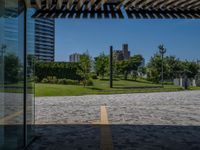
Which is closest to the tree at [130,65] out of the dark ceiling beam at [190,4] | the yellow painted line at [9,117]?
the dark ceiling beam at [190,4]

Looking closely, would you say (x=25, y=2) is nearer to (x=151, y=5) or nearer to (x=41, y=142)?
(x=151, y=5)

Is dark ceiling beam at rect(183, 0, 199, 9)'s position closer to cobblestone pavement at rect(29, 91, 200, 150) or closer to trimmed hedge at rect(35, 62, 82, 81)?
cobblestone pavement at rect(29, 91, 200, 150)

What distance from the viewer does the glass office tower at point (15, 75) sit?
17.4ft

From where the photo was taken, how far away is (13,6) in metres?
5.92

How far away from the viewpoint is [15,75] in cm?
615

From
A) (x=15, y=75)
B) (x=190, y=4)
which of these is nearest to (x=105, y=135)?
(x=15, y=75)

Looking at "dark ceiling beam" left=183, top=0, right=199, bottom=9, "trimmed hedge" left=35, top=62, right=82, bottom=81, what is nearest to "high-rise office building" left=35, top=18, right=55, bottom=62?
"dark ceiling beam" left=183, top=0, right=199, bottom=9

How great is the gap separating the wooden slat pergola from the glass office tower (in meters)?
0.44

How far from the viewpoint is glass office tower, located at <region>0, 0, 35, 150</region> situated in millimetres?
5301

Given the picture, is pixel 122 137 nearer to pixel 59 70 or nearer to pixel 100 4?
pixel 100 4

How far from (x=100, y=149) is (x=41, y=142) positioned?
1415 mm

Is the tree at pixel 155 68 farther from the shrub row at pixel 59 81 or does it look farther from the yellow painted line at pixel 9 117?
the yellow painted line at pixel 9 117

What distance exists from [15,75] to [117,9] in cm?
237

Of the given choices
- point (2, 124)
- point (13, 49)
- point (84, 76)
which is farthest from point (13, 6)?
point (84, 76)
